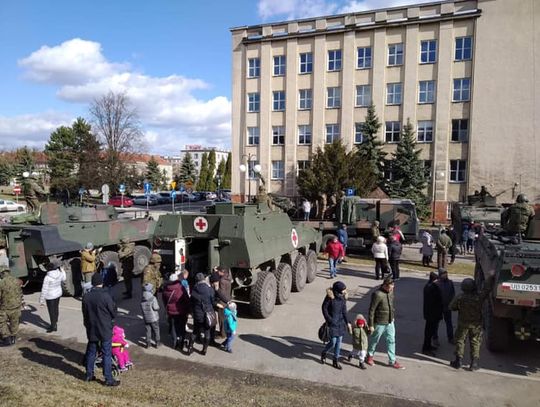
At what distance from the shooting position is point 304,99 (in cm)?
3547

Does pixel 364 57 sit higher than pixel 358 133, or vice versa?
pixel 364 57

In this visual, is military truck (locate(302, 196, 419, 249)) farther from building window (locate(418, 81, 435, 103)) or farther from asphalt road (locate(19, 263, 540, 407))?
building window (locate(418, 81, 435, 103))

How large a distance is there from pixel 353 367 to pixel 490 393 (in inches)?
75.6

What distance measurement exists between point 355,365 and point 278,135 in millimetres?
30592

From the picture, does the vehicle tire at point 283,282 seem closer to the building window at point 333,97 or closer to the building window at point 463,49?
the building window at point 333,97

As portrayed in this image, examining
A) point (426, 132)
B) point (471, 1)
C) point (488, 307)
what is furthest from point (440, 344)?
point (471, 1)

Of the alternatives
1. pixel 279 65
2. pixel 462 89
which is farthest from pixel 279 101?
pixel 462 89

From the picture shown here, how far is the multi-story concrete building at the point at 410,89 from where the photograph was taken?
29.8 m

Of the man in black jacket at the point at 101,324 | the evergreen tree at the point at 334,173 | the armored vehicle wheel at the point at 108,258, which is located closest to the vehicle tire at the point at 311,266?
the armored vehicle wheel at the point at 108,258

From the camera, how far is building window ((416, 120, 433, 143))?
3228cm

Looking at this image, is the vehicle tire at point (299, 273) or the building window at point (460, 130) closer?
the vehicle tire at point (299, 273)

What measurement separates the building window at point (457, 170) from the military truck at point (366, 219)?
51.9 feet

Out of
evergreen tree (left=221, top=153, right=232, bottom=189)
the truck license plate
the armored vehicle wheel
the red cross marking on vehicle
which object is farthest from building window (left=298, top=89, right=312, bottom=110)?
evergreen tree (left=221, top=153, right=232, bottom=189)

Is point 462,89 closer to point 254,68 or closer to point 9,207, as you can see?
point 254,68
